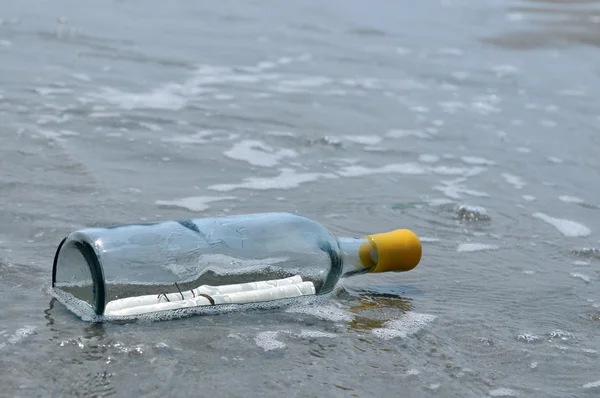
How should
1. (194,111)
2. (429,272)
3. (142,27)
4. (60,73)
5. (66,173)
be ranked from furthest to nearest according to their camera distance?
(142,27) → (60,73) → (194,111) → (66,173) → (429,272)

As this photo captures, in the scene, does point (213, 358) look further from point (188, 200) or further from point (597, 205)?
point (597, 205)

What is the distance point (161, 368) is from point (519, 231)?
6.64 ft

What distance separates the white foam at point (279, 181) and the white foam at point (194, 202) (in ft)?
0.44

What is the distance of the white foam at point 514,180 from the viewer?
452cm

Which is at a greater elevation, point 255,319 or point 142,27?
point 142,27

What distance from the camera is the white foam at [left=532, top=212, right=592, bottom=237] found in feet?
12.5

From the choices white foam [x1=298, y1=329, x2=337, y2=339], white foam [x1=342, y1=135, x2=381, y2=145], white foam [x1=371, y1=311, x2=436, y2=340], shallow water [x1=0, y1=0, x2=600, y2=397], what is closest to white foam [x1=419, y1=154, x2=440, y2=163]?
shallow water [x1=0, y1=0, x2=600, y2=397]

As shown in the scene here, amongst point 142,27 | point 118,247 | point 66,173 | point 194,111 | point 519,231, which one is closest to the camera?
point 118,247

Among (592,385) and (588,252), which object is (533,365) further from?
(588,252)

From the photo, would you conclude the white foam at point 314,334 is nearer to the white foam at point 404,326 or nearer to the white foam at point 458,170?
the white foam at point 404,326

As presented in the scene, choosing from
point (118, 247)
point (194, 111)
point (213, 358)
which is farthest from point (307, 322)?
point (194, 111)

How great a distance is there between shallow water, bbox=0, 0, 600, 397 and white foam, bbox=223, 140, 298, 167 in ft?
0.06

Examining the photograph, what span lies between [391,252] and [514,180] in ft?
6.45

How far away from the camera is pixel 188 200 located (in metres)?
3.89
